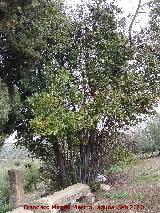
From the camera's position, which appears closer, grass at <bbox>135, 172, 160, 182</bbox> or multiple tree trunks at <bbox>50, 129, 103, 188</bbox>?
multiple tree trunks at <bbox>50, 129, 103, 188</bbox>

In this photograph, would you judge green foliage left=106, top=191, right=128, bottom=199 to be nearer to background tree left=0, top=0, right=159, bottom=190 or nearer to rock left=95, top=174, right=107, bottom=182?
background tree left=0, top=0, right=159, bottom=190

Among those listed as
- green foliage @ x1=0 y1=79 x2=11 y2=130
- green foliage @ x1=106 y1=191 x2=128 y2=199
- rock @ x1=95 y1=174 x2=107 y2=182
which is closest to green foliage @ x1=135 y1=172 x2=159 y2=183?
rock @ x1=95 y1=174 x2=107 y2=182

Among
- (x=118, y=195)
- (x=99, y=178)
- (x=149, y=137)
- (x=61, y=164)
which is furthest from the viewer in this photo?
(x=149, y=137)

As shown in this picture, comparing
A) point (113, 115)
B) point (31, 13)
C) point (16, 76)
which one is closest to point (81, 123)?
point (113, 115)

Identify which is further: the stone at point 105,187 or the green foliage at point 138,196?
the stone at point 105,187

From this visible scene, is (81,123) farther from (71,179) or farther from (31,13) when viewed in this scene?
(31,13)

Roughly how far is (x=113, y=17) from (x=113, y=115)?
3.05 metres

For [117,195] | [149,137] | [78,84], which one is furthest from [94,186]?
[149,137]

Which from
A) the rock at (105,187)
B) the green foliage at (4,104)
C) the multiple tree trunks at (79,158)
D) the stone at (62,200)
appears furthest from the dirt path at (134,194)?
the green foliage at (4,104)

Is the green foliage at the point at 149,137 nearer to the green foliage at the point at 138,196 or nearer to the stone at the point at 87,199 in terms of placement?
the green foliage at the point at 138,196

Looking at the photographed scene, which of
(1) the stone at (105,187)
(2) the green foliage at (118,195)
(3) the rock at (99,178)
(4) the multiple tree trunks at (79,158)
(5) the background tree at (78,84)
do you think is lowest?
(2) the green foliage at (118,195)

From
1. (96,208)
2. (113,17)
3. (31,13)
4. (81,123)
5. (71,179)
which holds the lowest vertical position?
(96,208)

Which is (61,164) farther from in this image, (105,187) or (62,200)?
(62,200)

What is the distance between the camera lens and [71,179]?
1470cm
